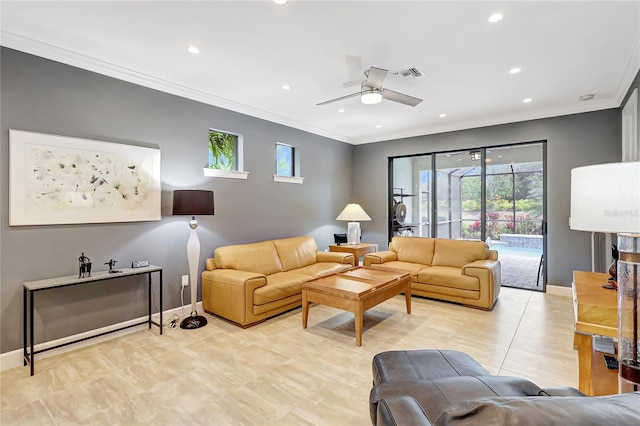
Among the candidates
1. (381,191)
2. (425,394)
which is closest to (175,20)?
(425,394)

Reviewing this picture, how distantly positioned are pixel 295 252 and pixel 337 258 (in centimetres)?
69

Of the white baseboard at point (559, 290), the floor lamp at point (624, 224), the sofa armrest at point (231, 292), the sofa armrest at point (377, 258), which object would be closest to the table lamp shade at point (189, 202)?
the sofa armrest at point (231, 292)

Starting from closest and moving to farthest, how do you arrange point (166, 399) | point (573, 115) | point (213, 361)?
point (166, 399) < point (213, 361) < point (573, 115)

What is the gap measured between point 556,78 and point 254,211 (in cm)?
430

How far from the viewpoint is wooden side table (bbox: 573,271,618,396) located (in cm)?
168

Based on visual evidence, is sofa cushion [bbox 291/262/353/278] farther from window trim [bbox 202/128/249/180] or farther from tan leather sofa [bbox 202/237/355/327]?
window trim [bbox 202/128/249/180]

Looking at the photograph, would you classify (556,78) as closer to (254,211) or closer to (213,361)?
(254,211)

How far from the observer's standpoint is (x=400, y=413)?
1.14 metres

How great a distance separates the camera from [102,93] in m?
3.20

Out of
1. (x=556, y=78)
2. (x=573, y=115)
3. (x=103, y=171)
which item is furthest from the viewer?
(x=573, y=115)

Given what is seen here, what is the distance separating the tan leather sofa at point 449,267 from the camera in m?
4.06

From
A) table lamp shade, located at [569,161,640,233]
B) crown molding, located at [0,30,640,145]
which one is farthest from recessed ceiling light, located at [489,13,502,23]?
table lamp shade, located at [569,161,640,233]

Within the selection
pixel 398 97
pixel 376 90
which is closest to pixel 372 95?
pixel 376 90

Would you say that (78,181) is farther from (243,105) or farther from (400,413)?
(400,413)
